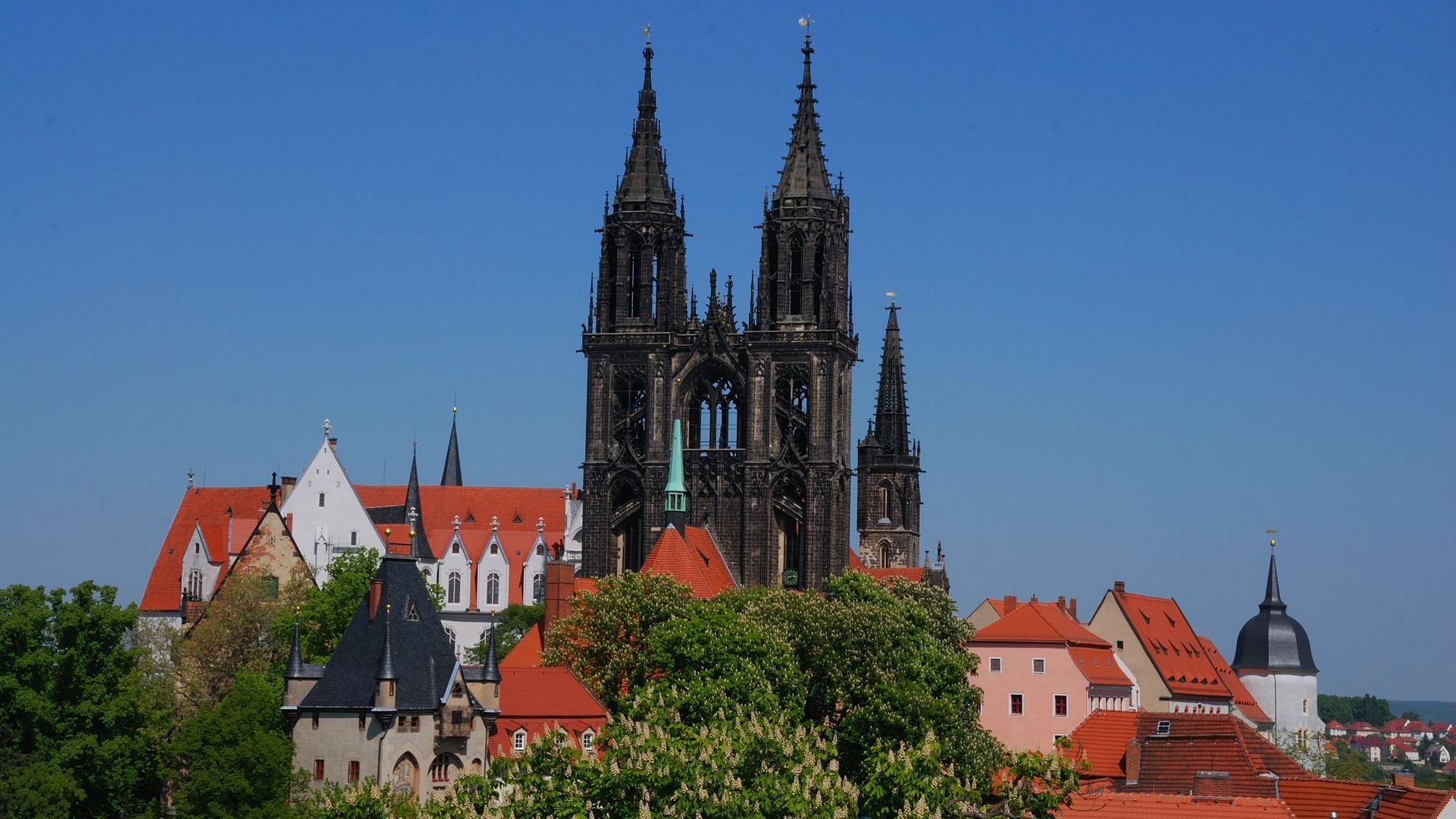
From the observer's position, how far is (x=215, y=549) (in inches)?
4601

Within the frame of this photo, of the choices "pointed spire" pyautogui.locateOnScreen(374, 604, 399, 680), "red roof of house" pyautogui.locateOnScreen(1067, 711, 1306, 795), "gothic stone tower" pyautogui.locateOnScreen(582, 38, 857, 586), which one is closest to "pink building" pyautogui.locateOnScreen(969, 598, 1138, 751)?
"gothic stone tower" pyautogui.locateOnScreen(582, 38, 857, 586)

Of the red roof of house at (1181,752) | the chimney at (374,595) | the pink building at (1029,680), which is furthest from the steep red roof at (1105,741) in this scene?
the pink building at (1029,680)

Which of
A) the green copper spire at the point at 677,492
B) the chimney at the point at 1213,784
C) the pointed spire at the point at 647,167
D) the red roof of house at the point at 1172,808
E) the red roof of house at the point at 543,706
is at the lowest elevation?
the red roof of house at the point at 1172,808

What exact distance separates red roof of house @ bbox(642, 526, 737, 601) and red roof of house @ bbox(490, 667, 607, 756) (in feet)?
49.9

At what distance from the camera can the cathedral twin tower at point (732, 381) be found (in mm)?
108812

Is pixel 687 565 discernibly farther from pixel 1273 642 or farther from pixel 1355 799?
pixel 1273 642

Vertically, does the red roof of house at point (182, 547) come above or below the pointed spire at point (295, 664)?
above

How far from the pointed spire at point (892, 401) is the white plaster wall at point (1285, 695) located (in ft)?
94.8

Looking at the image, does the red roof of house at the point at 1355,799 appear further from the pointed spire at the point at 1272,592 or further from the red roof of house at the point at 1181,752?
the pointed spire at the point at 1272,592

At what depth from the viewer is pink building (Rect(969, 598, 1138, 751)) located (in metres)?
109

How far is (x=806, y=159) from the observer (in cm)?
11138

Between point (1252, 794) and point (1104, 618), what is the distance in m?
66.5

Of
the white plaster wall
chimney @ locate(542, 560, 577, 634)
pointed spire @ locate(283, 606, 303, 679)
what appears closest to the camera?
pointed spire @ locate(283, 606, 303, 679)

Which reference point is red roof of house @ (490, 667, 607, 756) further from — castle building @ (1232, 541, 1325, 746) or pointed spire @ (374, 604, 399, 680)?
castle building @ (1232, 541, 1325, 746)
